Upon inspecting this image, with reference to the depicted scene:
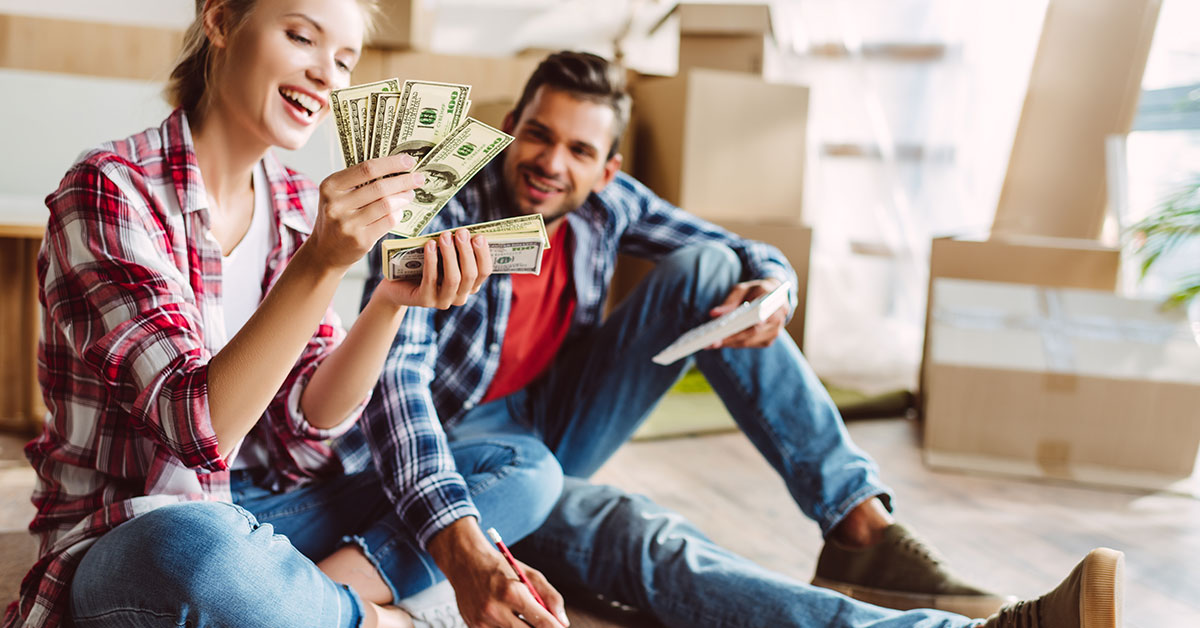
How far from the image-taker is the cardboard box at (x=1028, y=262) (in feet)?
8.75

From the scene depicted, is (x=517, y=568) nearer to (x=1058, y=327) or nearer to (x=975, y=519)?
(x=975, y=519)

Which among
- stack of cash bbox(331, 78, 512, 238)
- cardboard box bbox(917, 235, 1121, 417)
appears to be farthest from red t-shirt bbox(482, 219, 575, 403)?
cardboard box bbox(917, 235, 1121, 417)

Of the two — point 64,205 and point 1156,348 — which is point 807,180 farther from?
point 64,205

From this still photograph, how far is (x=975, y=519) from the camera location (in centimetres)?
201

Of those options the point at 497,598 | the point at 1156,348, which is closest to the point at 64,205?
the point at 497,598

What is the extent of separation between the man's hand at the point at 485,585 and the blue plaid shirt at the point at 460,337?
0.09 ft

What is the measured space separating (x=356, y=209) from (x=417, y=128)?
102mm

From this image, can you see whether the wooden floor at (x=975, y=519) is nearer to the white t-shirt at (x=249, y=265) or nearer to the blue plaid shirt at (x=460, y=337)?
the blue plaid shirt at (x=460, y=337)

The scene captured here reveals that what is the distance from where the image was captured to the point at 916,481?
88.7 inches

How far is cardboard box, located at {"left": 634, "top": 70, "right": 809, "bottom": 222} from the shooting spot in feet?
10.6

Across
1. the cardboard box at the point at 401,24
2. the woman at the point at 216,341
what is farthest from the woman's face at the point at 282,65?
the cardboard box at the point at 401,24

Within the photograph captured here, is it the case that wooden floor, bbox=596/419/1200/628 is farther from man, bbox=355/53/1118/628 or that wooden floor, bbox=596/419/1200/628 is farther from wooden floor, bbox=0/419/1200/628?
man, bbox=355/53/1118/628

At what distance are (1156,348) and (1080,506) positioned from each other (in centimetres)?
52

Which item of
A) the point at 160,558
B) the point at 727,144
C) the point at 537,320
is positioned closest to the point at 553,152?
the point at 537,320
